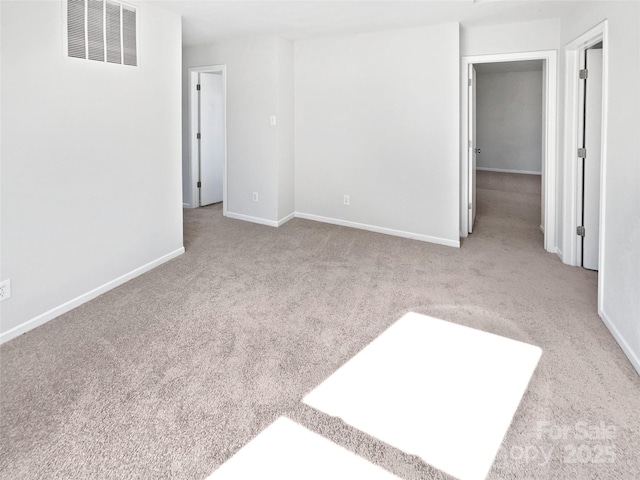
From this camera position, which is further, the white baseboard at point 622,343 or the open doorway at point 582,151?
the open doorway at point 582,151

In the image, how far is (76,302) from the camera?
291 cm

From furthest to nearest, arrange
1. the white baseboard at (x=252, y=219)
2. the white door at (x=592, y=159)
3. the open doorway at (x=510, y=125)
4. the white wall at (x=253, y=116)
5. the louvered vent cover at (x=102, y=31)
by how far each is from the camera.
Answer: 1. the open doorway at (x=510, y=125)
2. the white baseboard at (x=252, y=219)
3. the white wall at (x=253, y=116)
4. the white door at (x=592, y=159)
5. the louvered vent cover at (x=102, y=31)

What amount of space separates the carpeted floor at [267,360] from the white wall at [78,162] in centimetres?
24

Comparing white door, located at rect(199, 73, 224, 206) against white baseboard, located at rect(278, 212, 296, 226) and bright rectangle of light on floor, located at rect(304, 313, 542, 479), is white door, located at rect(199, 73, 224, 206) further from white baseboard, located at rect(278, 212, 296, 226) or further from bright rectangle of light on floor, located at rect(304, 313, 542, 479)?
bright rectangle of light on floor, located at rect(304, 313, 542, 479)

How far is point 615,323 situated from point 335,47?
13.3 ft

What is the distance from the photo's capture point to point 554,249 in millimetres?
4168

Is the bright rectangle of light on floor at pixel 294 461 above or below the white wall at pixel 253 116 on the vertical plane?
below

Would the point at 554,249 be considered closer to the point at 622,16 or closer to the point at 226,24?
the point at 622,16

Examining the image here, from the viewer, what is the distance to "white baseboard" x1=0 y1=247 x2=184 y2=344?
8.14 feet

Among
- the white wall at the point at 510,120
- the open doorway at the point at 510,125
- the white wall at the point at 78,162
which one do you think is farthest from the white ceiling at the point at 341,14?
the white wall at the point at 510,120

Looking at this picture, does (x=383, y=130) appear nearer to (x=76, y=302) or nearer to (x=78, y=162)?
(x=78, y=162)

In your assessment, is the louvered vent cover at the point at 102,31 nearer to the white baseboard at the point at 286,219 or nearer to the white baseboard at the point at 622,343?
the white baseboard at the point at 286,219

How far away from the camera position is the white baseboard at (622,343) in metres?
2.12

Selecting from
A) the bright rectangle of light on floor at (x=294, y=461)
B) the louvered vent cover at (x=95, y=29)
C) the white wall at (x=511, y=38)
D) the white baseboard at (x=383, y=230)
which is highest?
the white wall at (x=511, y=38)
